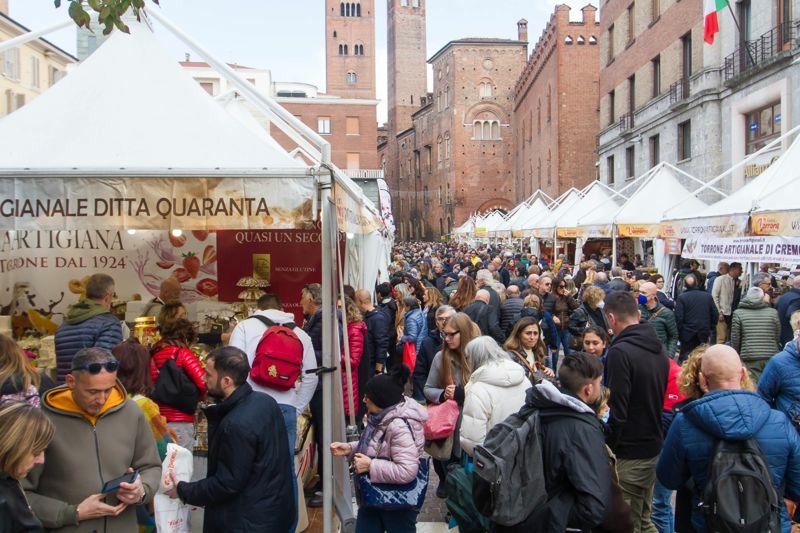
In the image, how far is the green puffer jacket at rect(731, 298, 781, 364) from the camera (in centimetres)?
720

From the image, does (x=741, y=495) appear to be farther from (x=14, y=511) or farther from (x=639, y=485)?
(x=14, y=511)

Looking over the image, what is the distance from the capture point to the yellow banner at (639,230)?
45.6 feet

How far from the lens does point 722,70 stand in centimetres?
2052

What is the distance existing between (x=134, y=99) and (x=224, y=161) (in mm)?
1039

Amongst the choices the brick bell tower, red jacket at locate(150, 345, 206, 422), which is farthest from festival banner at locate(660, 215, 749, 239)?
the brick bell tower

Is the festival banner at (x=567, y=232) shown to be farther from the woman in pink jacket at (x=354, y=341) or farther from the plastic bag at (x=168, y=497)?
the plastic bag at (x=168, y=497)

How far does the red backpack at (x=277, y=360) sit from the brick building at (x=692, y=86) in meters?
15.7

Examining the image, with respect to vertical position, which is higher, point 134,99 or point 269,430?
point 134,99

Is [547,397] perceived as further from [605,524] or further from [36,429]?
[36,429]

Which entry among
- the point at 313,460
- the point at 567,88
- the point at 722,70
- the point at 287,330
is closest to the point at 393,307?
the point at 313,460

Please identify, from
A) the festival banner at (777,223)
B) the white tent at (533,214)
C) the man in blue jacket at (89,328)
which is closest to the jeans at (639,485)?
the man in blue jacket at (89,328)

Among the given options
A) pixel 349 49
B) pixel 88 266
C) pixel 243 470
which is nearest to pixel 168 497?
pixel 243 470

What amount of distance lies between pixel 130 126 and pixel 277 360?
1948 millimetres

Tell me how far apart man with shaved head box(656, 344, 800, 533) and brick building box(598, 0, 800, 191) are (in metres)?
15.4
